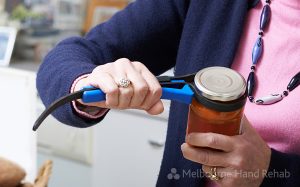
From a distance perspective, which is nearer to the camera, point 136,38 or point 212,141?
point 212,141

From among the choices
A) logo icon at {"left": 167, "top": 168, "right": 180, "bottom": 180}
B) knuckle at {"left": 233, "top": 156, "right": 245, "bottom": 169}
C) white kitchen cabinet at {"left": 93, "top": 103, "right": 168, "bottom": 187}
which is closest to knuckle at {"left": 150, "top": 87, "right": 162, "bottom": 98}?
knuckle at {"left": 233, "top": 156, "right": 245, "bottom": 169}

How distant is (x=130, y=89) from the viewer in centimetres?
38

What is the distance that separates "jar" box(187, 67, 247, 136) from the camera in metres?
0.36

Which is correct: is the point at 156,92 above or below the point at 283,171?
above

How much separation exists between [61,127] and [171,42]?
0.89m

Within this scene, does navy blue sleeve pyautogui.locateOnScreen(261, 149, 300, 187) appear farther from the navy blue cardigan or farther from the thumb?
the thumb

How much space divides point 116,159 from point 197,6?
0.77 meters

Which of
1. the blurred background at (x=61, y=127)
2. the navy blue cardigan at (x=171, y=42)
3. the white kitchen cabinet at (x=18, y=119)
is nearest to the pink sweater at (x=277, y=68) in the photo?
the navy blue cardigan at (x=171, y=42)

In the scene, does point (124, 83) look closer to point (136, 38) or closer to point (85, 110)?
point (85, 110)

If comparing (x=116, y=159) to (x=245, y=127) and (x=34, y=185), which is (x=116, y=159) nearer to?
(x=34, y=185)

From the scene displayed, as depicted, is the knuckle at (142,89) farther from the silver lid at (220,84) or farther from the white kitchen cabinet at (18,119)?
the white kitchen cabinet at (18,119)

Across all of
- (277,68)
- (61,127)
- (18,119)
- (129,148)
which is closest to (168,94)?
(277,68)

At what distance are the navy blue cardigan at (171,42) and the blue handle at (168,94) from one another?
0.45 ft

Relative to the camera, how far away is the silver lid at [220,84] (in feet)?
1.17
